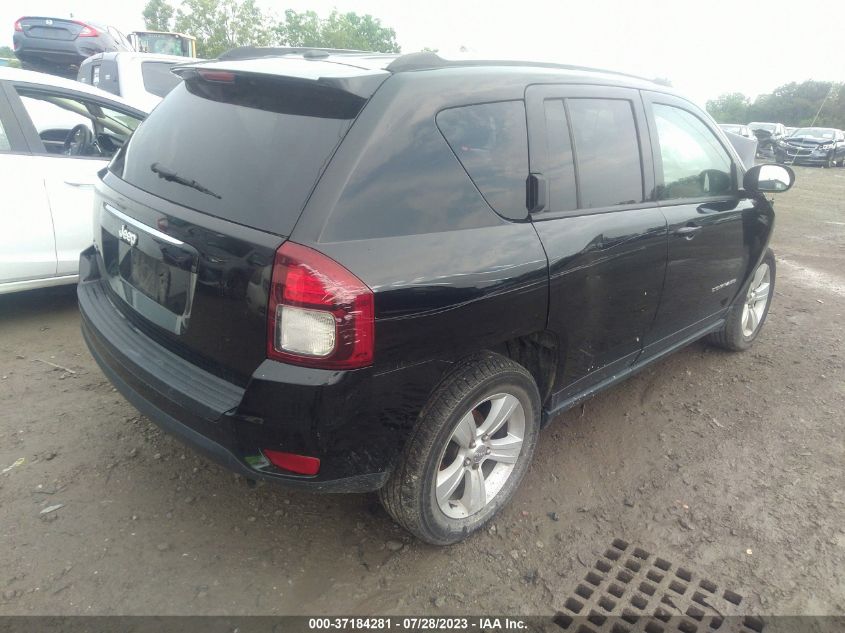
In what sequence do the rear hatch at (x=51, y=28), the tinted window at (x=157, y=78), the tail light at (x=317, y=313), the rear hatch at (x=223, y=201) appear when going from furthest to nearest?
the rear hatch at (x=51, y=28) → the tinted window at (x=157, y=78) → the rear hatch at (x=223, y=201) → the tail light at (x=317, y=313)

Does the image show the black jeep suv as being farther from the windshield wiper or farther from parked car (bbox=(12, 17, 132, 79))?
parked car (bbox=(12, 17, 132, 79))

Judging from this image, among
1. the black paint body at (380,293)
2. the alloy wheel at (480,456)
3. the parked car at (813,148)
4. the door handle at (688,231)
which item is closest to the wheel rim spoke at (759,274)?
the door handle at (688,231)

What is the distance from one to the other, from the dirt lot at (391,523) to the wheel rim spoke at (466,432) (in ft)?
1.54

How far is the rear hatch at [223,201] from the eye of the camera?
6.44 feet

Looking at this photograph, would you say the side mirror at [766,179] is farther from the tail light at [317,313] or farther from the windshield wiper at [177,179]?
the windshield wiper at [177,179]

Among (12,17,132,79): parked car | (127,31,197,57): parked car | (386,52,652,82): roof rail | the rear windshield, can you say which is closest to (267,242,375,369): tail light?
the rear windshield

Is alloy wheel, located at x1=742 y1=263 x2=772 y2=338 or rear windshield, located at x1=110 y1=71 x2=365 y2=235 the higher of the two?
rear windshield, located at x1=110 y1=71 x2=365 y2=235

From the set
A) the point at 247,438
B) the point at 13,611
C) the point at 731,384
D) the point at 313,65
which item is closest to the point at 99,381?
the point at 13,611

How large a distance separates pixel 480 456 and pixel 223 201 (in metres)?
1.38

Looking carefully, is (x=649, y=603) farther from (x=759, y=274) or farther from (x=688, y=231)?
(x=759, y=274)

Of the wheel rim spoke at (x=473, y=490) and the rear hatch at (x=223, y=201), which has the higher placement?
the rear hatch at (x=223, y=201)

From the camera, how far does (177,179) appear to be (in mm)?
2285

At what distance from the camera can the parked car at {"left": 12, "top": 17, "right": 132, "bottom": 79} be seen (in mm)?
11445

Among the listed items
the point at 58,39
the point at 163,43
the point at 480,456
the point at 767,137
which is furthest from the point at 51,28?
the point at 767,137
